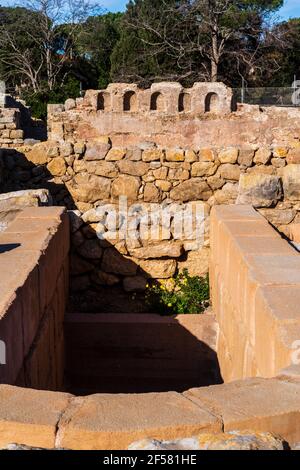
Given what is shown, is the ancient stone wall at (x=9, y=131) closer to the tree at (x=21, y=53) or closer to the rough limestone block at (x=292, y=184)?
the rough limestone block at (x=292, y=184)

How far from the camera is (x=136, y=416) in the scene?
75.2 inches

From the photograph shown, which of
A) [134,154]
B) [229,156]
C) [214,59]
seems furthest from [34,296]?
[214,59]

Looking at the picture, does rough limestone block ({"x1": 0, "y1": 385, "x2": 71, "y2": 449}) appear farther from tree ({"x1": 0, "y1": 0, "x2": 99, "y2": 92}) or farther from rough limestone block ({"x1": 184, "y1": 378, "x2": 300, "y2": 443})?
tree ({"x1": 0, "y1": 0, "x2": 99, "y2": 92})

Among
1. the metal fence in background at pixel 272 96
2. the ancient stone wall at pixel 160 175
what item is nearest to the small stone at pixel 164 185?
the ancient stone wall at pixel 160 175

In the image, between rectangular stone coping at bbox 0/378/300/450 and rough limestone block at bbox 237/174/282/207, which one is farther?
rough limestone block at bbox 237/174/282/207

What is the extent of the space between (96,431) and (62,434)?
115 millimetres

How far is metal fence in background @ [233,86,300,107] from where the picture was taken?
19484mm

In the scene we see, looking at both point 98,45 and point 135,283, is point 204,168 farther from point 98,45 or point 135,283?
point 98,45

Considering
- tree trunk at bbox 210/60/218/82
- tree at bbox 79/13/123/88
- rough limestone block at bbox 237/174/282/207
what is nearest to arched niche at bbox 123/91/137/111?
rough limestone block at bbox 237/174/282/207

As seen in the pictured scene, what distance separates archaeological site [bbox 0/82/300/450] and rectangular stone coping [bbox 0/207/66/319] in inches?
0.8

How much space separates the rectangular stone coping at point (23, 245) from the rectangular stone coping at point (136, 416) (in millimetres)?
766

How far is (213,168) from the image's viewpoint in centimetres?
765

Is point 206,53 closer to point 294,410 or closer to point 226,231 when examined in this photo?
point 226,231

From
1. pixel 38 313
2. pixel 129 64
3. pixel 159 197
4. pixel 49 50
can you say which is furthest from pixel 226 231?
pixel 49 50
